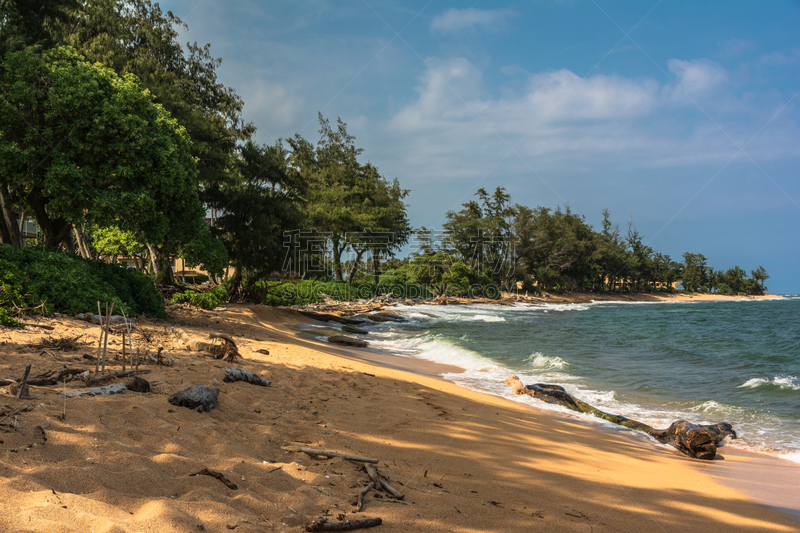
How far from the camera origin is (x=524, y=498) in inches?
150

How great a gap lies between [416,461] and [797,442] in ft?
22.2

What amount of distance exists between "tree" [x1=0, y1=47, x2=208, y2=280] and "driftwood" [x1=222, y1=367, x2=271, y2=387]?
286 inches

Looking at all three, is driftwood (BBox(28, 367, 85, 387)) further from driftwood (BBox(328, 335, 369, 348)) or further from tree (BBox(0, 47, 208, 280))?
driftwood (BBox(328, 335, 369, 348))

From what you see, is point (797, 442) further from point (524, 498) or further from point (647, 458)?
point (524, 498)

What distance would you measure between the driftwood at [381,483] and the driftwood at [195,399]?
74.6 inches

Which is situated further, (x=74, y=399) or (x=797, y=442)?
(x=797, y=442)

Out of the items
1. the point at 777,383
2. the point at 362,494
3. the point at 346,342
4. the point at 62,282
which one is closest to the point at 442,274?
the point at 346,342

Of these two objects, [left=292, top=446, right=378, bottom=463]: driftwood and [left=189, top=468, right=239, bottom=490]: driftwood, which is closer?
[left=189, top=468, right=239, bottom=490]: driftwood

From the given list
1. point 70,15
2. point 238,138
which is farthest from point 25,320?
point 238,138

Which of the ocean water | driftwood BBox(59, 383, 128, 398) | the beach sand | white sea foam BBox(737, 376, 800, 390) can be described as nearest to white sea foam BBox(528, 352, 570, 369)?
the ocean water

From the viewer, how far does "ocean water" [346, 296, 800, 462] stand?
8562mm

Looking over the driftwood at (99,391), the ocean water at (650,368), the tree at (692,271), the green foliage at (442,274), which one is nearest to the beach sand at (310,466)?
the driftwood at (99,391)

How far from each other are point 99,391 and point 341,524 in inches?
119

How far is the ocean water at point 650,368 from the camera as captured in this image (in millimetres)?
8562
